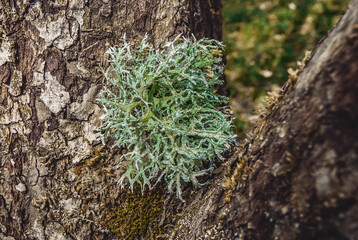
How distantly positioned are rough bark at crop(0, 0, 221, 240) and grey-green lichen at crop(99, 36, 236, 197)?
0.43ft

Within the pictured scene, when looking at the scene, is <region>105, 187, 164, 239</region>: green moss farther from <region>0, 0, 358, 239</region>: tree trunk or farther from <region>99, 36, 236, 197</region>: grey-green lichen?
<region>99, 36, 236, 197</region>: grey-green lichen

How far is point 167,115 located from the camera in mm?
1188

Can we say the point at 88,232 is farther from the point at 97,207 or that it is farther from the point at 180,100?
the point at 180,100

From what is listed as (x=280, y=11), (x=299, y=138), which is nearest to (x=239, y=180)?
(x=299, y=138)

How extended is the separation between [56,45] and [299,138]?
1.10 meters

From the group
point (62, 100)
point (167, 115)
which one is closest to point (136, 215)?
point (167, 115)

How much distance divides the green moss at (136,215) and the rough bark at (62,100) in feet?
0.14

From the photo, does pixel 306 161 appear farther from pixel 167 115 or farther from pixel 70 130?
pixel 70 130

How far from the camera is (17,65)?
4.09 feet

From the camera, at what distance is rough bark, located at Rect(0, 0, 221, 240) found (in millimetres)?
1225

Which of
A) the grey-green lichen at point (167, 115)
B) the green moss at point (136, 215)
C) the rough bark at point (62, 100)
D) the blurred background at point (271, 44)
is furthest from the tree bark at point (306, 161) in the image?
the blurred background at point (271, 44)

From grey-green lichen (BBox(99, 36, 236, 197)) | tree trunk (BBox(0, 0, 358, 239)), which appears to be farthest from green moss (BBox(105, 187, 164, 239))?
grey-green lichen (BBox(99, 36, 236, 197))

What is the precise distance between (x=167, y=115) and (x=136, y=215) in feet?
1.66

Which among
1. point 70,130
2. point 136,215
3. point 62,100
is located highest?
point 62,100
